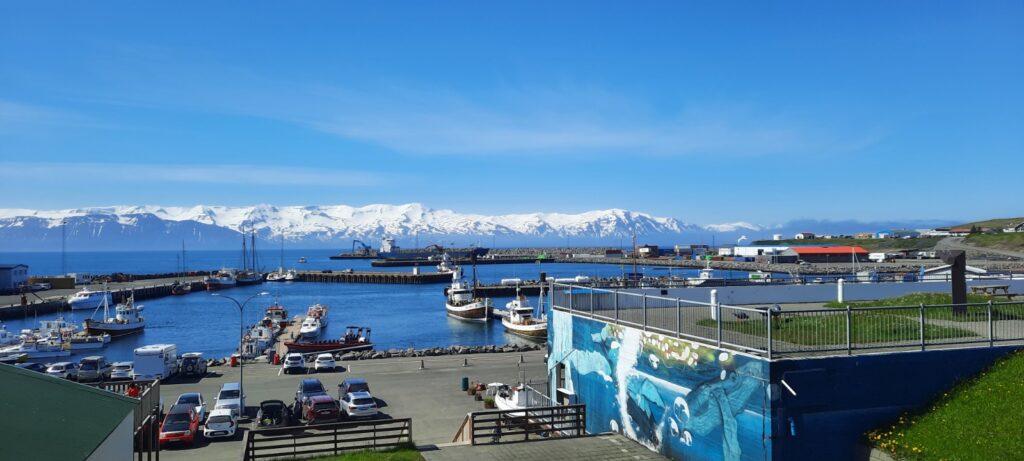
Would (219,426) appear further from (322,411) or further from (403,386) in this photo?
(403,386)

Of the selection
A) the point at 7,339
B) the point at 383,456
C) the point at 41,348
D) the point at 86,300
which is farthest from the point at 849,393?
the point at 86,300

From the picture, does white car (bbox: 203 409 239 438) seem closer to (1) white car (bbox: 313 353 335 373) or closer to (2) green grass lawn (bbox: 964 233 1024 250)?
(1) white car (bbox: 313 353 335 373)

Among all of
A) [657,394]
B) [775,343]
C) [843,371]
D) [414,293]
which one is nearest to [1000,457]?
[843,371]

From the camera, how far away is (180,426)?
82.2ft

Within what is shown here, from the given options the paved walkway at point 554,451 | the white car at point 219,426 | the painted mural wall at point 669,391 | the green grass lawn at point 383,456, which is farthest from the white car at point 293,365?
the paved walkway at point 554,451

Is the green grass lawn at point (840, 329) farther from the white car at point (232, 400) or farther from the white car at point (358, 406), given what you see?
the white car at point (232, 400)

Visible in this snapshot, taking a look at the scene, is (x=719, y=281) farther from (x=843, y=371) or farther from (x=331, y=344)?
(x=331, y=344)

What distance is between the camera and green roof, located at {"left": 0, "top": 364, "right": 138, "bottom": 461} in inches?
347

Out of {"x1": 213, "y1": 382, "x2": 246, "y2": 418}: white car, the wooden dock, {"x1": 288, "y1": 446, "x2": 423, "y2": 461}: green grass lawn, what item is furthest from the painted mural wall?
the wooden dock

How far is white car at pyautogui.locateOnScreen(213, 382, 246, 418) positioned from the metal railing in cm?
1752

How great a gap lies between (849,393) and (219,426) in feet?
68.7

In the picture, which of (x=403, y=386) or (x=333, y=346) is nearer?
(x=403, y=386)

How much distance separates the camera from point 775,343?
15.1 m

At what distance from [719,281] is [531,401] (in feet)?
35.1
